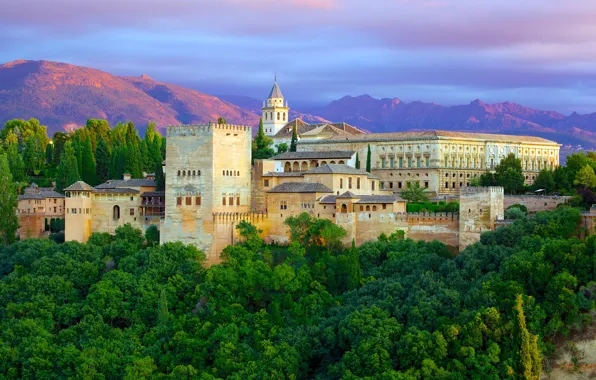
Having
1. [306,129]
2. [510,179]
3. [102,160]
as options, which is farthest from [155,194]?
[306,129]

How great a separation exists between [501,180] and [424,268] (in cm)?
1345

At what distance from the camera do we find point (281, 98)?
86250 millimetres

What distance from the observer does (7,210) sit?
180ft

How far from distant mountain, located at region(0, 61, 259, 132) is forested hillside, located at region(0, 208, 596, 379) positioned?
129692mm

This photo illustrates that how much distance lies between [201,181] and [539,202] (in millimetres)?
15743

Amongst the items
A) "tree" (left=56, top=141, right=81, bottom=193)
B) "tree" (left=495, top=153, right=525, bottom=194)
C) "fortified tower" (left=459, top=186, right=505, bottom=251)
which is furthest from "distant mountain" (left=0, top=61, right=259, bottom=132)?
"fortified tower" (left=459, top=186, right=505, bottom=251)

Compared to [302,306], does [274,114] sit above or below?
above

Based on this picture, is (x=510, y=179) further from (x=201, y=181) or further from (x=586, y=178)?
(x=201, y=181)

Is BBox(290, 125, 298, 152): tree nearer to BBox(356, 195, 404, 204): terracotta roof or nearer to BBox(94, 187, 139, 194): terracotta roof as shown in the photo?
BBox(94, 187, 139, 194): terracotta roof

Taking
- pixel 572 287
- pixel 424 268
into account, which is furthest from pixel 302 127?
pixel 572 287

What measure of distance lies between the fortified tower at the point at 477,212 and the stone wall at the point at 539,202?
3279 mm

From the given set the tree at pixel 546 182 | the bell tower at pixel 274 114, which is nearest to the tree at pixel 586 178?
the tree at pixel 546 182

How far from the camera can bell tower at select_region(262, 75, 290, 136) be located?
84.4 m

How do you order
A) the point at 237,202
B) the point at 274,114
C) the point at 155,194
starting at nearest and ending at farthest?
the point at 237,202, the point at 155,194, the point at 274,114
